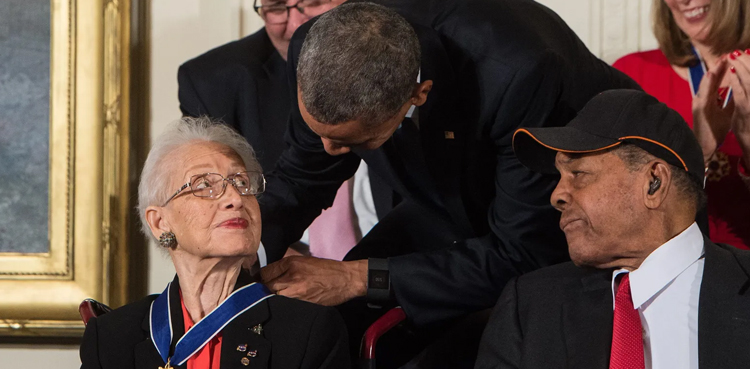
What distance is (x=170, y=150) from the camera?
2111 millimetres

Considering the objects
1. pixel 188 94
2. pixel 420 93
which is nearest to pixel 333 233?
pixel 188 94

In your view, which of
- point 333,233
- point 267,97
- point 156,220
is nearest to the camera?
point 156,220

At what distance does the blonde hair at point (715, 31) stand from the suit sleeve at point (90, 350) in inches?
81.1

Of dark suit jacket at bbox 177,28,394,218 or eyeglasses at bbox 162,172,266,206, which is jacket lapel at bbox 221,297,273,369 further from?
dark suit jacket at bbox 177,28,394,218

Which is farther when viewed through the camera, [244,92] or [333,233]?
[244,92]

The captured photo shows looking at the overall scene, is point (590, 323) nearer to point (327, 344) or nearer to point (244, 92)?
point (327, 344)

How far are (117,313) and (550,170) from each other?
1041 millimetres

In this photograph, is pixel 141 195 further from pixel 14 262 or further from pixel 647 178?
pixel 14 262

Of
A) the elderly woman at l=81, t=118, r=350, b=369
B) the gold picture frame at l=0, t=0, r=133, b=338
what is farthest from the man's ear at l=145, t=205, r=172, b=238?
the gold picture frame at l=0, t=0, r=133, b=338

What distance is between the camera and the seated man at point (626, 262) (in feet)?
6.25

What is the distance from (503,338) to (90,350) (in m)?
0.88

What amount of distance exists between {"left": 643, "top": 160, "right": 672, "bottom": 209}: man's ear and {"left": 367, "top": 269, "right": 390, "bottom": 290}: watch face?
68 centimetres

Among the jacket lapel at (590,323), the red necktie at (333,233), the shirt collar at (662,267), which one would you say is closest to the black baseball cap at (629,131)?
the shirt collar at (662,267)

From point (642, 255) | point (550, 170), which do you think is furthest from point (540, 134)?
point (642, 255)
